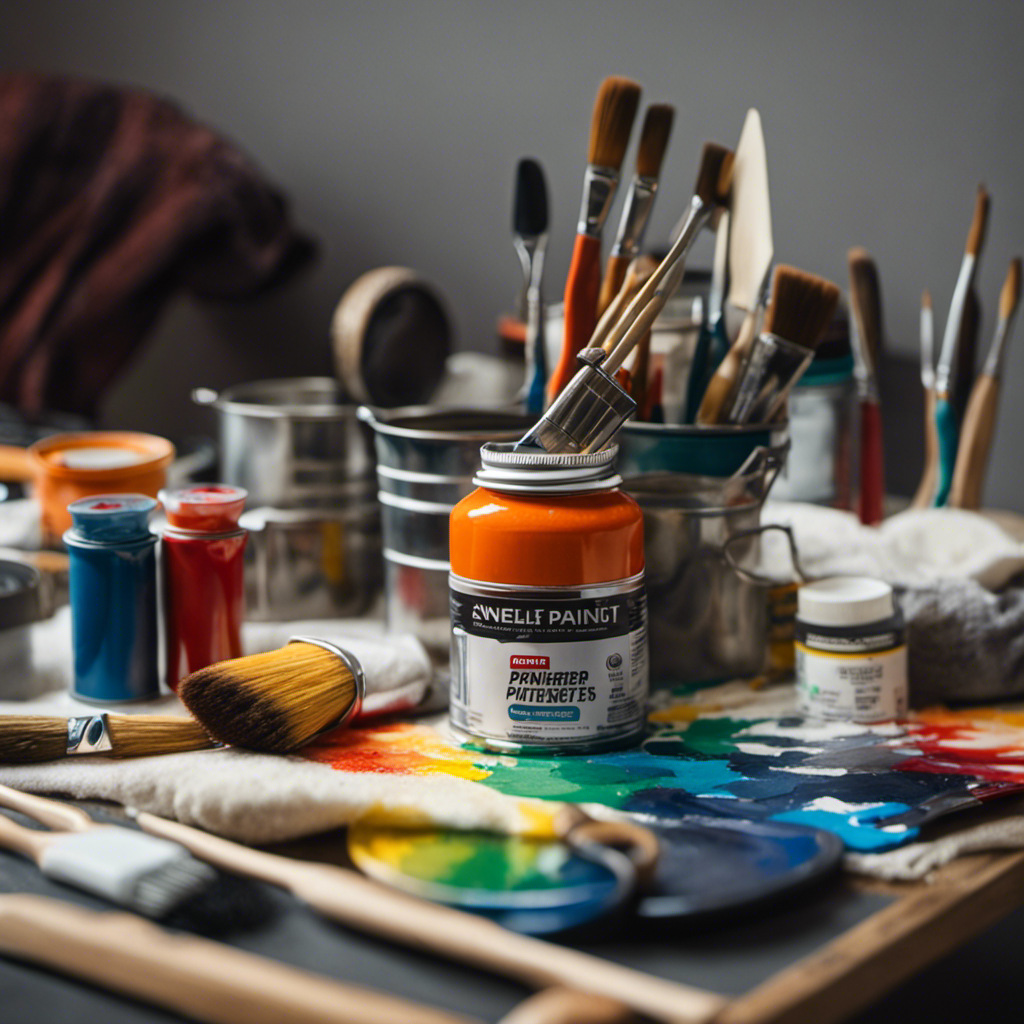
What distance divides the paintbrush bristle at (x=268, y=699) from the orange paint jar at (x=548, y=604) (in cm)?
8

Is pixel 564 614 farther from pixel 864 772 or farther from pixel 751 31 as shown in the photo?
pixel 751 31

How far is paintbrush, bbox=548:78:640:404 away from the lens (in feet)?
2.60

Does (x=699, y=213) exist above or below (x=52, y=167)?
below

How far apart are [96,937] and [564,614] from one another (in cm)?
30

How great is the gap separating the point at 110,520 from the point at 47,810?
8.6 inches

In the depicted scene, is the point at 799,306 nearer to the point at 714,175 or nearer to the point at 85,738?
the point at 714,175

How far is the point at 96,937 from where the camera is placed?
1.61 ft

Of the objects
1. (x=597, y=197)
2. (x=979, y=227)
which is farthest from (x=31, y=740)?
(x=979, y=227)

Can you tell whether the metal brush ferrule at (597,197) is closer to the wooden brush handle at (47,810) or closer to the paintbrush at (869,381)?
the paintbrush at (869,381)

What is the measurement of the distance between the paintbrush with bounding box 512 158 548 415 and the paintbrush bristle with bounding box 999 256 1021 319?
1.20 feet

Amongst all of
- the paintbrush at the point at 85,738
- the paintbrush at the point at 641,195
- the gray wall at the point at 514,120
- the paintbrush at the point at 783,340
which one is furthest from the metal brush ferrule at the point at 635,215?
the paintbrush at the point at 85,738

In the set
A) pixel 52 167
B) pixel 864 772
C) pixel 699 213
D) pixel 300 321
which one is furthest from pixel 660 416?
pixel 52 167

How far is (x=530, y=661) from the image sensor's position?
0.70 meters

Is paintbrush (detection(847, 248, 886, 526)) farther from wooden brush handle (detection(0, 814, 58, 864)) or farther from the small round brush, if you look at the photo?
wooden brush handle (detection(0, 814, 58, 864))
